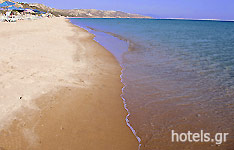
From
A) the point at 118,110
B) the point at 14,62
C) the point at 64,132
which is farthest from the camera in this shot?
the point at 14,62

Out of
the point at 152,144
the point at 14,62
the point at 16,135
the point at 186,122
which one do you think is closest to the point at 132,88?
the point at 186,122

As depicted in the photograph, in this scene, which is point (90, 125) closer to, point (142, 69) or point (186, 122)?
point (186, 122)

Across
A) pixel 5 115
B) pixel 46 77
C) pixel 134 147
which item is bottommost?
pixel 134 147

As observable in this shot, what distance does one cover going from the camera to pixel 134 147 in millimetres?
4238

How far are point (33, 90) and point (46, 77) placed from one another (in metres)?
1.35

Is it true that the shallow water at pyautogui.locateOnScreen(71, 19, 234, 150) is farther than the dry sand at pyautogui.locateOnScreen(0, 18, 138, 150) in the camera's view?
Yes

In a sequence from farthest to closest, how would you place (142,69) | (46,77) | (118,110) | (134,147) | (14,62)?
(142,69) → (14,62) → (46,77) → (118,110) → (134,147)

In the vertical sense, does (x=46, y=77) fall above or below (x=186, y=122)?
above

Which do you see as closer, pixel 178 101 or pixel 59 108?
pixel 59 108

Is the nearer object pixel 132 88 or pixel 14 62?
pixel 132 88

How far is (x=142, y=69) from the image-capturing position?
1044 centimetres

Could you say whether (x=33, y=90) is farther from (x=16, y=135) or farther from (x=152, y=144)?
(x=152, y=144)

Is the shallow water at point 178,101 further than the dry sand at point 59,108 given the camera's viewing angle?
Yes

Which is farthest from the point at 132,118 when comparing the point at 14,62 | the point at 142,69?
the point at 14,62
